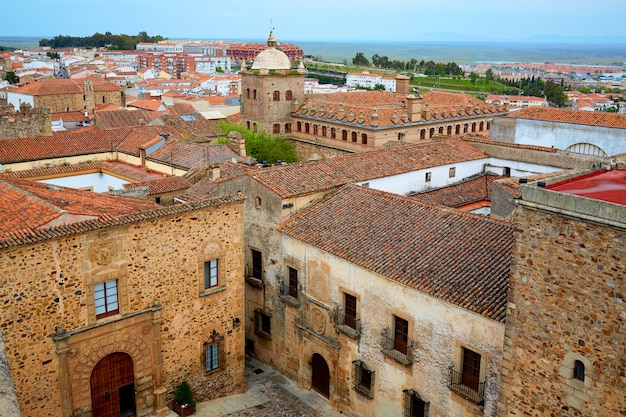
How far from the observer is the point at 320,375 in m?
22.1

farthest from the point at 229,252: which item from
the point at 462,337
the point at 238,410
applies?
the point at 462,337

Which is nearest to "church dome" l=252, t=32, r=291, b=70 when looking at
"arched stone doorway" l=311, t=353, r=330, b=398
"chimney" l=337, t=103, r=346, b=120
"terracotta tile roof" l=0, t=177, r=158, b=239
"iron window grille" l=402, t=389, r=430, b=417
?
"chimney" l=337, t=103, r=346, b=120

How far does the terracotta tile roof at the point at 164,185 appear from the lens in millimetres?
27091

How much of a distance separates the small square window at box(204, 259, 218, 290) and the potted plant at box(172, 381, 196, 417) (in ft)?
10.6

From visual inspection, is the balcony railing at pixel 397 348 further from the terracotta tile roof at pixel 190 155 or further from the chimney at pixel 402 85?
the chimney at pixel 402 85

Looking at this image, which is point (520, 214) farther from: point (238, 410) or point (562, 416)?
point (238, 410)

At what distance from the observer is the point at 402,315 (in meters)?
18.2

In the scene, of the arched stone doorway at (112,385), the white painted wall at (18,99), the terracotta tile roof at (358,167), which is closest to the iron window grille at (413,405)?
the terracotta tile roof at (358,167)

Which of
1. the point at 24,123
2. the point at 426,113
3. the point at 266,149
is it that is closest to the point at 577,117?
the point at 426,113

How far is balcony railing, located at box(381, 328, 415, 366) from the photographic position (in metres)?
18.2

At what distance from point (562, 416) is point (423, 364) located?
4.97 meters

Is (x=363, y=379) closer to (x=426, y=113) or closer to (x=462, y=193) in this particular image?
(x=462, y=193)

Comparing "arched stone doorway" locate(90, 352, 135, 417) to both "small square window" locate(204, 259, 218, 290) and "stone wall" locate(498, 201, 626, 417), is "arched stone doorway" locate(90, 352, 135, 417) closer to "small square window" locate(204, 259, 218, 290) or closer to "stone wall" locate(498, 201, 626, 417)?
"small square window" locate(204, 259, 218, 290)

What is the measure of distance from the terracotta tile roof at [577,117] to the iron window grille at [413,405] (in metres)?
23.3
